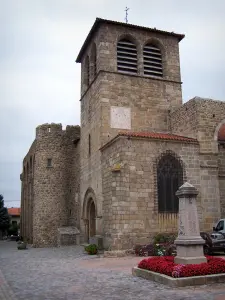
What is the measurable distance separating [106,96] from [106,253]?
8.02 m

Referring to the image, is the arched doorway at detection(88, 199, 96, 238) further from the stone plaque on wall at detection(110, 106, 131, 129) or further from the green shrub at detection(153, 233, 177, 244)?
the green shrub at detection(153, 233, 177, 244)

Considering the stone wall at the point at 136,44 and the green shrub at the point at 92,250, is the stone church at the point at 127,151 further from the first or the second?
the green shrub at the point at 92,250

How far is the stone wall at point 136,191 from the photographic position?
1458cm

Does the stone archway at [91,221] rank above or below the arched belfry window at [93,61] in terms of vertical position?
below

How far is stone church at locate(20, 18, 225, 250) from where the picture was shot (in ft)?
49.5

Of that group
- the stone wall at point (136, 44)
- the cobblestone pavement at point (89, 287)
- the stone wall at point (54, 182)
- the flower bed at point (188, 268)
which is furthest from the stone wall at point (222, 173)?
the stone wall at point (54, 182)

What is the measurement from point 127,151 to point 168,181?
2446 mm

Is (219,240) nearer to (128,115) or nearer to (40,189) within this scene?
(128,115)

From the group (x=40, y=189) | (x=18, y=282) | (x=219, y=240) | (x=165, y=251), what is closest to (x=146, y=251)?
(x=165, y=251)

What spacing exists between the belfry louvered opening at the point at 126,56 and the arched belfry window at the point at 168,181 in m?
5.99

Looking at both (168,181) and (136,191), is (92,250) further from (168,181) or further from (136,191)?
(168,181)

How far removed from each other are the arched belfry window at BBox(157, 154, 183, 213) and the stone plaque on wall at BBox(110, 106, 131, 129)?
10.9 feet

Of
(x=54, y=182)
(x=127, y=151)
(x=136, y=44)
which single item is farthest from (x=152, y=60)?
(x=54, y=182)

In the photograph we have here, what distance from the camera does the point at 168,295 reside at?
22.2 feet
